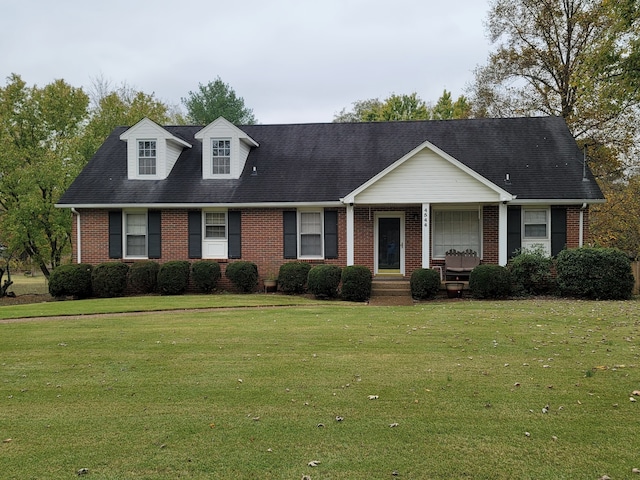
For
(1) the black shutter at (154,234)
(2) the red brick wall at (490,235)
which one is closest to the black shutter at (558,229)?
(2) the red brick wall at (490,235)

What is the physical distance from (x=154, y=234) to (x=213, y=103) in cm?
2579

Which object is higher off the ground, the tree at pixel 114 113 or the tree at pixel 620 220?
the tree at pixel 114 113

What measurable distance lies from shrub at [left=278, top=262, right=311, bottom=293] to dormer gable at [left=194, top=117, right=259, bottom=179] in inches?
170

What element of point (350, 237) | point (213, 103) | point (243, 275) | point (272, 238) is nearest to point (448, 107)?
point (213, 103)

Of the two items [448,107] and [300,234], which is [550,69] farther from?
[300,234]


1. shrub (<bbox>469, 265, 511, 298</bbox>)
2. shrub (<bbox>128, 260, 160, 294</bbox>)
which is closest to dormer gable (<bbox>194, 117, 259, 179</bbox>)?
shrub (<bbox>128, 260, 160, 294</bbox>)

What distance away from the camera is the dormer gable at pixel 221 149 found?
64.3 feet

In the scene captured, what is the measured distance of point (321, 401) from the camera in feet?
19.2

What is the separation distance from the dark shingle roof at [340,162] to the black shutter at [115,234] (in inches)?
22.9

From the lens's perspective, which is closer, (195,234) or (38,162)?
(195,234)

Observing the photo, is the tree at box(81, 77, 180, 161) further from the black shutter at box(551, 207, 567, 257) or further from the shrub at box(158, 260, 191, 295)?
the black shutter at box(551, 207, 567, 257)

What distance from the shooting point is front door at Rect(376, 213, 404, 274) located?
1872 centimetres

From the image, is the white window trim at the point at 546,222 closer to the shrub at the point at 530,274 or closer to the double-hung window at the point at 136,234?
the shrub at the point at 530,274

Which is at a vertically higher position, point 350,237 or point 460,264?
point 350,237
